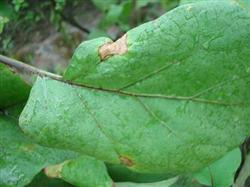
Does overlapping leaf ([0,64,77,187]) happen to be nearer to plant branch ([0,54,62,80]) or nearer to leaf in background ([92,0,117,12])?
plant branch ([0,54,62,80])

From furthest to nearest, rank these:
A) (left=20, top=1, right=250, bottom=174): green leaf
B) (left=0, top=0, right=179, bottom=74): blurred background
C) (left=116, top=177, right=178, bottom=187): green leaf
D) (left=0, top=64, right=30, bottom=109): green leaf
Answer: (left=0, top=0, right=179, bottom=74): blurred background
(left=0, top=64, right=30, bottom=109): green leaf
(left=116, top=177, right=178, bottom=187): green leaf
(left=20, top=1, right=250, bottom=174): green leaf

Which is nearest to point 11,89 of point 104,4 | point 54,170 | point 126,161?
point 54,170

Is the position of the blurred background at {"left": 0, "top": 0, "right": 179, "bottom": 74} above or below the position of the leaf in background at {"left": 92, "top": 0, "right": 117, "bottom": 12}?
below

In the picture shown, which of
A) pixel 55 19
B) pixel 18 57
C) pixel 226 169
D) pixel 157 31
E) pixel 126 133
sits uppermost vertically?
pixel 157 31

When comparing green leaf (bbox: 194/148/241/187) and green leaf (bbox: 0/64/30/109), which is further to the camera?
green leaf (bbox: 0/64/30/109)

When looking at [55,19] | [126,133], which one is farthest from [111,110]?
[55,19]

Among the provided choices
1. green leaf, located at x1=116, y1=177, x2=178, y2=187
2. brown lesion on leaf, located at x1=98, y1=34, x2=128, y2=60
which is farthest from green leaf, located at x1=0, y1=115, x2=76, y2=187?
brown lesion on leaf, located at x1=98, y1=34, x2=128, y2=60

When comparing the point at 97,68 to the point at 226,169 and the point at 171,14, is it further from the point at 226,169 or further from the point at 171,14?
the point at 226,169
